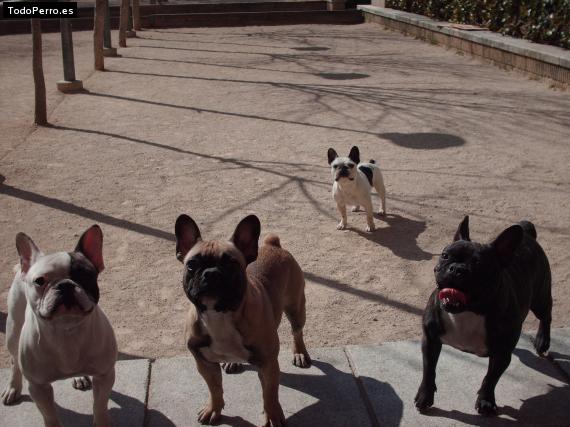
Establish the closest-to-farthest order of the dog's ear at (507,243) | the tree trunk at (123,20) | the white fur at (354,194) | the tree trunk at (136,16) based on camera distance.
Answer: the dog's ear at (507,243)
the white fur at (354,194)
the tree trunk at (123,20)
the tree trunk at (136,16)

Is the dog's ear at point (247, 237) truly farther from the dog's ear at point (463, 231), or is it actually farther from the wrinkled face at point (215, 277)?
the dog's ear at point (463, 231)

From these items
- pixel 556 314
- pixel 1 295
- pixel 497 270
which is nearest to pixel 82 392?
pixel 1 295

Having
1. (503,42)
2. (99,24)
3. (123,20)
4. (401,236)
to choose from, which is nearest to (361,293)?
(401,236)

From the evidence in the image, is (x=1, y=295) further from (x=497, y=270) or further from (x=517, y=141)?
(x=517, y=141)

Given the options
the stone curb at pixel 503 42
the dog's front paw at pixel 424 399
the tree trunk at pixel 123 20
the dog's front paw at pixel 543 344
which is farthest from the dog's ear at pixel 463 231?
the tree trunk at pixel 123 20

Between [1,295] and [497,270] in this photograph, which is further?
[1,295]

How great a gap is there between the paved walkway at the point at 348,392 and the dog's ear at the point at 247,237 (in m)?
0.95

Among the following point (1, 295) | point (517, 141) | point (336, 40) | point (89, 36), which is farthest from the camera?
point (89, 36)

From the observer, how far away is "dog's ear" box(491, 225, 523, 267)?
321 cm

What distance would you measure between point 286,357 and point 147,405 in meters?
0.92

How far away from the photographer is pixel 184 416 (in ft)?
11.9

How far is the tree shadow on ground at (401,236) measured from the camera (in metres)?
6.02

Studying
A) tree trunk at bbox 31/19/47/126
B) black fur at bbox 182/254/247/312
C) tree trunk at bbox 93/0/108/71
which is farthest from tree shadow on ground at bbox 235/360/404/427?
tree trunk at bbox 93/0/108/71

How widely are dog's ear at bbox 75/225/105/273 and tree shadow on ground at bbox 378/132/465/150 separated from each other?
668 centimetres
